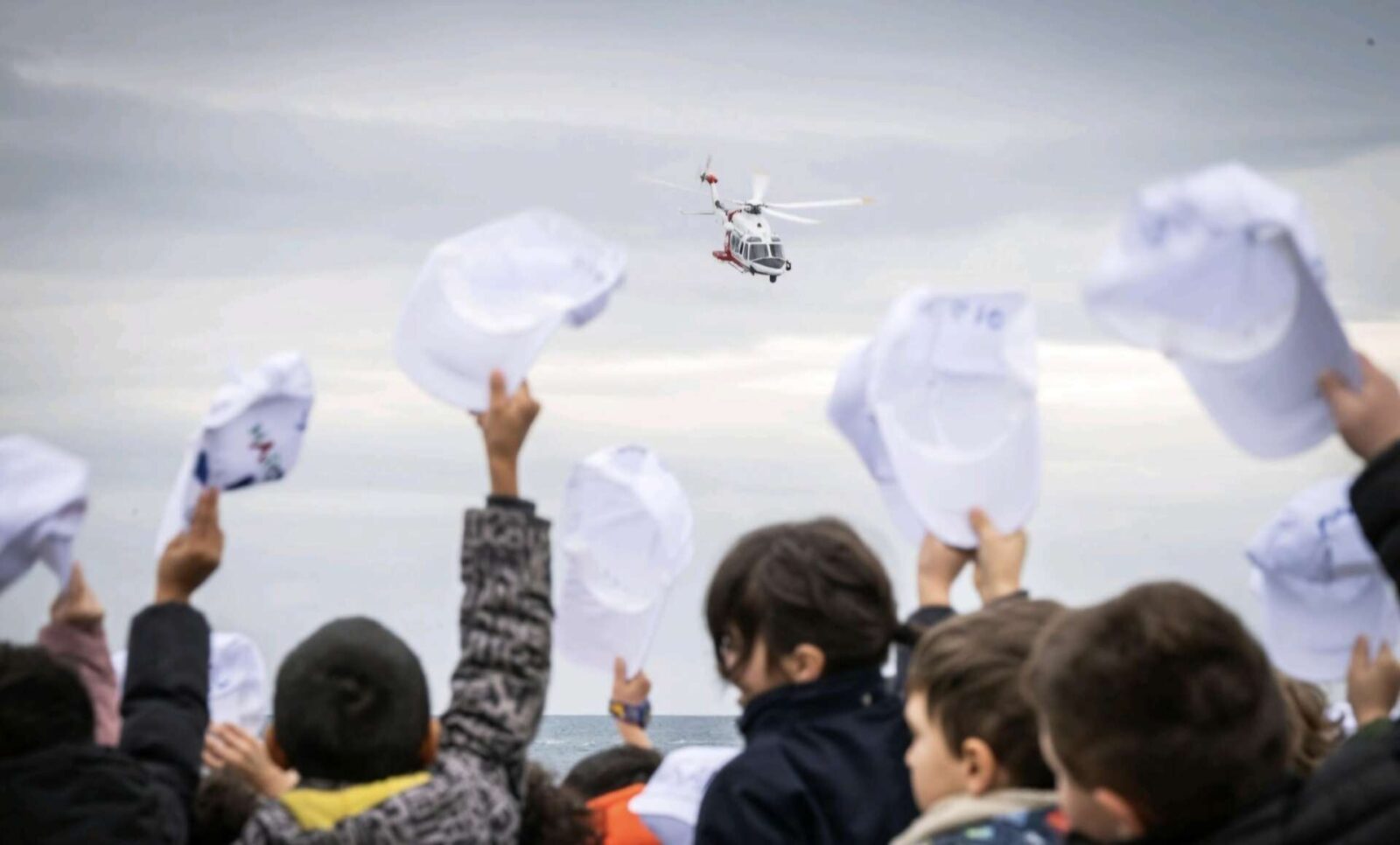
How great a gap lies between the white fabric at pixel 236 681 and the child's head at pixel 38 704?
226 cm

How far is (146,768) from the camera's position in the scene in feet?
13.5

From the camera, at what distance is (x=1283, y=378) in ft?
12.0

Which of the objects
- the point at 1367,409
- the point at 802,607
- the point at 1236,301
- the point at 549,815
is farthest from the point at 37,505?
the point at 1367,409

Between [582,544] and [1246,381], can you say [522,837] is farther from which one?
[1246,381]

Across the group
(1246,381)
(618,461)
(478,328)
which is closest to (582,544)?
(618,461)

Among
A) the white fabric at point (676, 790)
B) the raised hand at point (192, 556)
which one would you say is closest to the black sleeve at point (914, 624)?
the white fabric at point (676, 790)

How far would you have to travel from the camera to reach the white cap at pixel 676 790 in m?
5.93

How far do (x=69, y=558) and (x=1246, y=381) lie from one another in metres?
2.91

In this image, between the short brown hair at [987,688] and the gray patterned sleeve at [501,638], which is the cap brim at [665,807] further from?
the short brown hair at [987,688]

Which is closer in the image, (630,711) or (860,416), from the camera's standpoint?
(860,416)

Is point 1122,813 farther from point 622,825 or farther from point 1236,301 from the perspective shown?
point 622,825

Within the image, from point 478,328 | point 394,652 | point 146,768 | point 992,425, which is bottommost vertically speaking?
point 146,768

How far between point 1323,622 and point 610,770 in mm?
2624

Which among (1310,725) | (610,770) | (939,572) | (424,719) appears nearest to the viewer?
(424,719)
